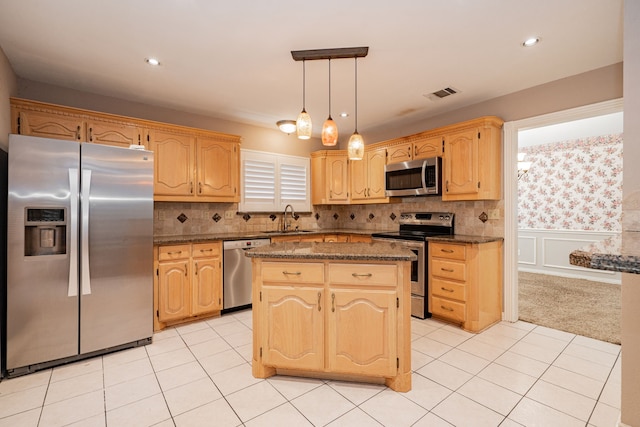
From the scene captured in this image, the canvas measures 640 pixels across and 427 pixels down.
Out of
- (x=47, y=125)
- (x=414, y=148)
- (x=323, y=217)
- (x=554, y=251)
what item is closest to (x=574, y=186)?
(x=554, y=251)

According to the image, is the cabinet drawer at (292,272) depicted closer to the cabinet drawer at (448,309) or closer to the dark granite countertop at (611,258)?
the dark granite countertop at (611,258)

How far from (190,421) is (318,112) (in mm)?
3487

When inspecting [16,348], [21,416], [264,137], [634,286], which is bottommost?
[21,416]

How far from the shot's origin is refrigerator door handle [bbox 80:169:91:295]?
2.45 m

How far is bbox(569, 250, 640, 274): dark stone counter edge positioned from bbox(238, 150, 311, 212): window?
12.7 ft

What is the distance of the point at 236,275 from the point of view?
12.0ft

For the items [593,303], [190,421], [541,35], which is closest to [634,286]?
[541,35]

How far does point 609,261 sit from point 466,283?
2.28 metres

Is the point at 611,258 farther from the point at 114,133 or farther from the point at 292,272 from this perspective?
the point at 114,133

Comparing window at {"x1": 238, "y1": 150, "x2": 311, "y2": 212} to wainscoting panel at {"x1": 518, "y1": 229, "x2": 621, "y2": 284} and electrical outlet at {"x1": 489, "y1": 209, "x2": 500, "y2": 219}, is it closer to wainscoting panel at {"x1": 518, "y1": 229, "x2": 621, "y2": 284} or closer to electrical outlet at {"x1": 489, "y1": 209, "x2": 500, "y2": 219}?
electrical outlet at {"x1": 489, "y1": 209, "x2": 500, "y2": 219}

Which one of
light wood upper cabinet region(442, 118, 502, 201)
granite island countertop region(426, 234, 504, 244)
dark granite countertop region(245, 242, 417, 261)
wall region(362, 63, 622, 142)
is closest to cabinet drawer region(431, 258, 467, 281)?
granite island countertop region(426, 234, 504, 244)

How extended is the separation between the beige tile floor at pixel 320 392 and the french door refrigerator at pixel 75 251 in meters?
0.23

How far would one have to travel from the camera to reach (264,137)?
15.0 feet

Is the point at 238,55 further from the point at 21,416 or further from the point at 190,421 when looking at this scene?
the point at 21,416
